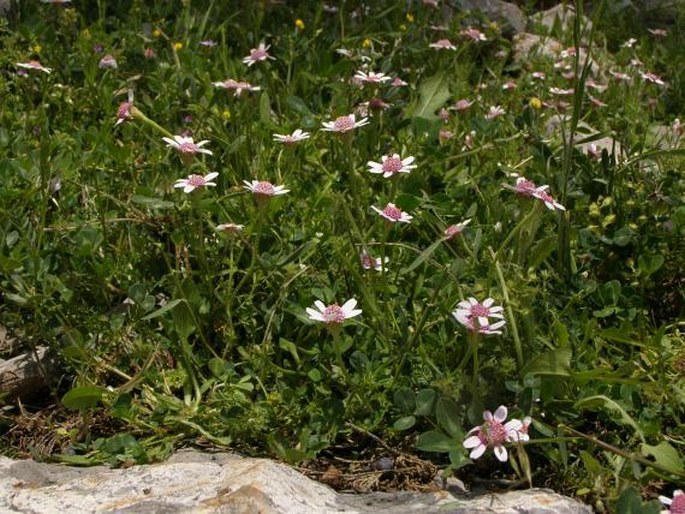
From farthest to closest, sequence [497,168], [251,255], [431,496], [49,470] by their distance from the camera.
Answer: [497,168]
[251,255]
[49,470]
[431,496]

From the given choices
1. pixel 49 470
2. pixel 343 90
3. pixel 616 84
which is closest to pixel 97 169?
pixel 343 90

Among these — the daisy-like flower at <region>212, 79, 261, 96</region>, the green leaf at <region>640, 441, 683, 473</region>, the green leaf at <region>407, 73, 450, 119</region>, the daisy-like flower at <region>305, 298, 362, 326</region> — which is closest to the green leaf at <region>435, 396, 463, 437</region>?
the daisy-like flower at <region>305, 298, 362, 326</region>

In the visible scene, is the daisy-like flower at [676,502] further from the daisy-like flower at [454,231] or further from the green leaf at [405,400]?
the daisy-like flower at [454,231]

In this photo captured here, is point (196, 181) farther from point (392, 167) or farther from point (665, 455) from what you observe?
point (665, 455)

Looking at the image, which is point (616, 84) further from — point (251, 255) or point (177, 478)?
point (177, 478)

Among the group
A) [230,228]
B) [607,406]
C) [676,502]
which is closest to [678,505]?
[676,502]

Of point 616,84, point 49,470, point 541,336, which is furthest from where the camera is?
point 616,84
